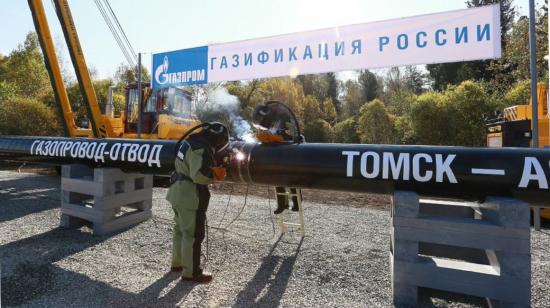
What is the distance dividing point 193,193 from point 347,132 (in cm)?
2208

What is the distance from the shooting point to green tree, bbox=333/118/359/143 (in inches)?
959

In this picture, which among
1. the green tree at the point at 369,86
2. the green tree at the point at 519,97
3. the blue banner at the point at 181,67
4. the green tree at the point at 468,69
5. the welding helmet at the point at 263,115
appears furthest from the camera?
the green tree at the point at 369,86

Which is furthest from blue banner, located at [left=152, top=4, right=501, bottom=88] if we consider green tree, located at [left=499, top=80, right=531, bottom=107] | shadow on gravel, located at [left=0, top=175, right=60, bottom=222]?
green tree, located at [left=499, top=80, right=531, bottom=107]

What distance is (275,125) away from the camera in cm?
534

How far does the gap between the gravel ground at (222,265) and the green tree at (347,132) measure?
18353mm

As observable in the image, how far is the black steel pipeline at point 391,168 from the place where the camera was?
3277 millimetres

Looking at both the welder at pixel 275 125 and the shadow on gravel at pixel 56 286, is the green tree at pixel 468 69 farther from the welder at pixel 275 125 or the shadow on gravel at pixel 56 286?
the shadow on gravel at pixel 56 286

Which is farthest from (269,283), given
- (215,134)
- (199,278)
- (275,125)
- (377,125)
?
(377,125)

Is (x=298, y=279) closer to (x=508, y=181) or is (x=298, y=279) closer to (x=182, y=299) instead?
(x=182, y=299)

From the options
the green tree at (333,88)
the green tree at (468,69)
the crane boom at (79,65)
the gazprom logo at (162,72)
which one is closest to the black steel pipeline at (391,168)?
the gazprom logo at (162,72)

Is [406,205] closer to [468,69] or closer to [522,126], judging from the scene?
[522,126]

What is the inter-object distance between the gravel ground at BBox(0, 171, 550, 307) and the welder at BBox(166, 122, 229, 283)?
0.21 metres

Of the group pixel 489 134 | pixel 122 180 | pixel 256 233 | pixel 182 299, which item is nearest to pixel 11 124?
pixel 122 180

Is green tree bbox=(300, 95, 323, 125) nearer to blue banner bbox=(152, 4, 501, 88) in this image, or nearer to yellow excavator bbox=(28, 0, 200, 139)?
yellow excavator bbox=(28, 0, 200, 139)
